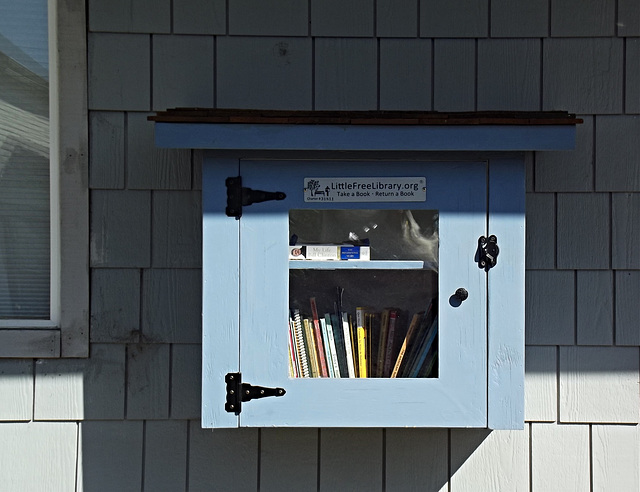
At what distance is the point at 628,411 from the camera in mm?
2539

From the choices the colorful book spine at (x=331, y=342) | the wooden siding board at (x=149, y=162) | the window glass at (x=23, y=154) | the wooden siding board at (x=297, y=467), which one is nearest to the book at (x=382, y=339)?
the colorful book spine at (x=331, y=342)

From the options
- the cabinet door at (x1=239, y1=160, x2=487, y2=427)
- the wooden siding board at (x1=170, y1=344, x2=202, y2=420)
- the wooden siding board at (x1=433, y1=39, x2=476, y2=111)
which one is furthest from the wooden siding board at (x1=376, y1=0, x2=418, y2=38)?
the wooden siding board at (x1=170, y1=344, x2=202, y2=420)

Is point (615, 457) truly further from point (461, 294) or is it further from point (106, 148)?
point (106, 148)

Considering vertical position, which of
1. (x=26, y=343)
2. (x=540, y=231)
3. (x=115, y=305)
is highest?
(x=540, y=231)

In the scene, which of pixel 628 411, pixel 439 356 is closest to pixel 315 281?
pixel 439 356

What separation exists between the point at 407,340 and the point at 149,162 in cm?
104

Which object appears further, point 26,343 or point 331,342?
point 26,343

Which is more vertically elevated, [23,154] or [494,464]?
[23,154]

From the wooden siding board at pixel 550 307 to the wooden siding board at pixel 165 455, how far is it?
1219 millimetres

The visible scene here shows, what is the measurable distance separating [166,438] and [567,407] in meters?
1.36

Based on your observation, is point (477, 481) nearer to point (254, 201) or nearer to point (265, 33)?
point (254, 201)

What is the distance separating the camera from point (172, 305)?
8.16 ft

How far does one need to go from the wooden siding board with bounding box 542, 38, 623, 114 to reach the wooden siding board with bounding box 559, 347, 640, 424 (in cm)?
82

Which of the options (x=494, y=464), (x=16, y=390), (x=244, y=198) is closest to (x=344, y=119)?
(x=244, y=198)
